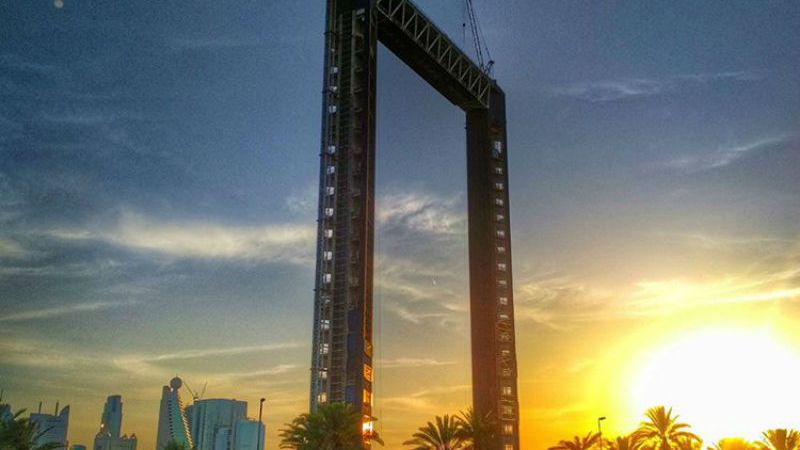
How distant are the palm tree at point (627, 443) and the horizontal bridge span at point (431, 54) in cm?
7950

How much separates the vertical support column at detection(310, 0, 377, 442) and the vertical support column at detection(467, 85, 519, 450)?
40035 mm

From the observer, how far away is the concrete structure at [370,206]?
122 metres

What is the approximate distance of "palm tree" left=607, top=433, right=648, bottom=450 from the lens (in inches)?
4626

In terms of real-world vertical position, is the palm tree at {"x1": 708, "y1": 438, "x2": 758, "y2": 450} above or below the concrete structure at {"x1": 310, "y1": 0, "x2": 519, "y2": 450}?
below

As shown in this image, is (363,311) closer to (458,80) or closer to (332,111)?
(332,111)

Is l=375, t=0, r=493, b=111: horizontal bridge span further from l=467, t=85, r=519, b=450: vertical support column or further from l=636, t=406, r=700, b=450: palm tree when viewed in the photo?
l=636, t=406, r=700, b=450: palm tree

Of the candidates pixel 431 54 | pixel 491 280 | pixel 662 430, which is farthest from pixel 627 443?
pixel 431 54

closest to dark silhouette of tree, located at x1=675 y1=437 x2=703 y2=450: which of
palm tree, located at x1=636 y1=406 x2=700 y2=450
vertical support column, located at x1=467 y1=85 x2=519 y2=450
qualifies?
palm tree, located at x1=636 y1=406 x2=700 y2=450

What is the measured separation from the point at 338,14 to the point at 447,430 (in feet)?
237

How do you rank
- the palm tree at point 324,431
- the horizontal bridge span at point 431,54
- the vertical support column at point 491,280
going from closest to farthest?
1. the palm tree at point 324,431
2. the horizontal bridge span at point 431,54
3. the vertical support column at point 491,280

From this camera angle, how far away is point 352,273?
12412 centimetres

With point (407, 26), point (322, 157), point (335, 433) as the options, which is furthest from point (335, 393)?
point (407, 26)

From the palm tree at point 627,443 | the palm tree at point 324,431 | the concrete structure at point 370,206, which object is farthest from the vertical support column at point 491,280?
the palm tree at point 324,431

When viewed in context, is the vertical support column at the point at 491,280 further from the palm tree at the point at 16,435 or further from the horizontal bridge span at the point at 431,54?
the palm tree at the point at 16,435
